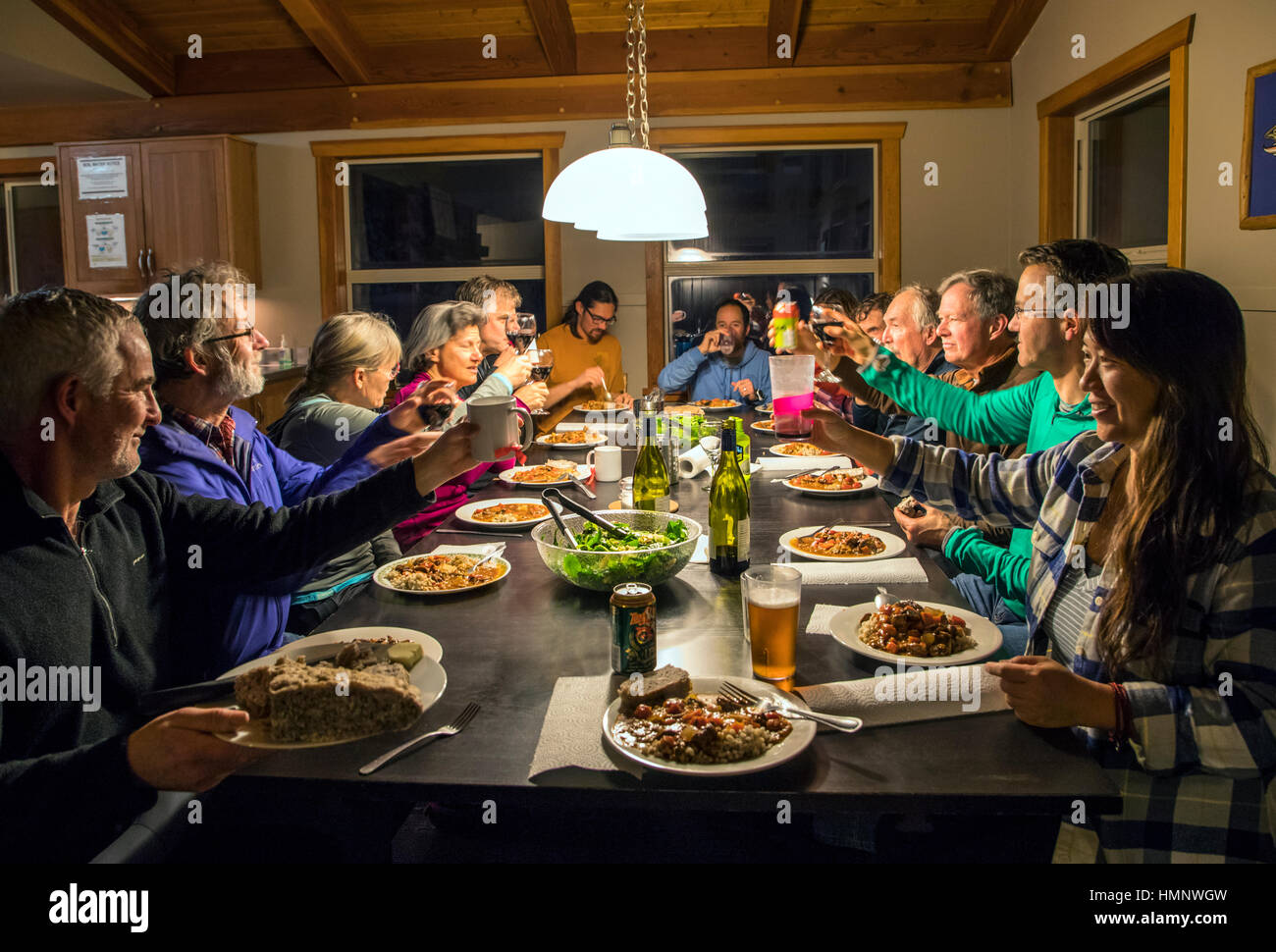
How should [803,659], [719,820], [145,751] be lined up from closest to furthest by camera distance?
[145,751], [803,659], [719,820]

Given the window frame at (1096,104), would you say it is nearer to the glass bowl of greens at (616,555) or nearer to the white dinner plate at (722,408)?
the white dinner plate at (722,408)

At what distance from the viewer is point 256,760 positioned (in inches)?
43.5

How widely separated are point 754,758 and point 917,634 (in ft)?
1.40

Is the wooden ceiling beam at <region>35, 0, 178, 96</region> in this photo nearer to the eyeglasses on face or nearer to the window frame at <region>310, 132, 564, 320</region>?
the window frame at <region>310, 132, 564, 320</region>

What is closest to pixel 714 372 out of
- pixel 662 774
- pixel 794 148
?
pixel 794 148

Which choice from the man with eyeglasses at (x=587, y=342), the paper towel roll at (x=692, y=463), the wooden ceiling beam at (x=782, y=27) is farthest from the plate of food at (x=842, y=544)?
the wooden ceiling beam at (x=782, y=27)

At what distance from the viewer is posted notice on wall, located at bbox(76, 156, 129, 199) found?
5.54m

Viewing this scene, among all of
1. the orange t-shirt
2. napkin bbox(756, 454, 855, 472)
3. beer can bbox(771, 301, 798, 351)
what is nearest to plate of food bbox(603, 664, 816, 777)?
beer can bbox(771, 301, 798, 351)

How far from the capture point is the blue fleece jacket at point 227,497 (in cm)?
167

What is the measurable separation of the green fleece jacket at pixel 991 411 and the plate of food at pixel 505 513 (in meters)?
0.96

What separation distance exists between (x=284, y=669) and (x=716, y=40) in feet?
16.4
